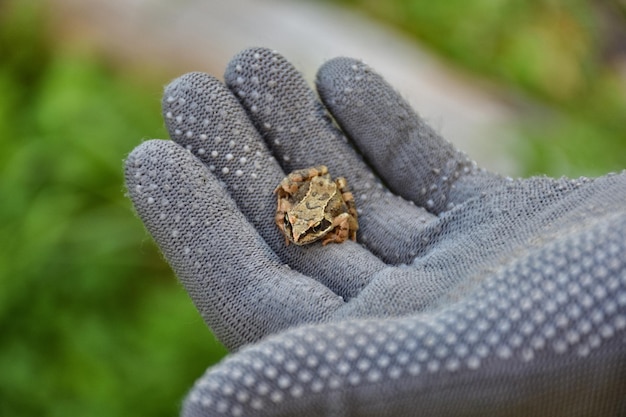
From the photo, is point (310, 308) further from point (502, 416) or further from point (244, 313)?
point (502, 416)

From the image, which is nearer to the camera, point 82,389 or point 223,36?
point 82,389

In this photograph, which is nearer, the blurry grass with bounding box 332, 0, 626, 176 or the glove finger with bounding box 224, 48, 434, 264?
the glove finger with bounding box 224, 48, 434, 264

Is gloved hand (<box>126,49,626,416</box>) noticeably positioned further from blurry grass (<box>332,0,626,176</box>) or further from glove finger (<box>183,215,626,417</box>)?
blurry grass (<box>332,0,626,176</box>)

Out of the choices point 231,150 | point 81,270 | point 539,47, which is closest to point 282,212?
point 231,150

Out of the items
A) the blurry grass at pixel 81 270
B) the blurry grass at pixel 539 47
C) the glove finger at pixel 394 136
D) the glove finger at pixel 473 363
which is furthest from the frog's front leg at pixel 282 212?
the blurry grass at pixel 539 47

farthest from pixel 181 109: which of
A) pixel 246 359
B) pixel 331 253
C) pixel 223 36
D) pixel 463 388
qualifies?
pixel 223 36

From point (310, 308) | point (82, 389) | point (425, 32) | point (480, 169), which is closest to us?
point (310, 308)

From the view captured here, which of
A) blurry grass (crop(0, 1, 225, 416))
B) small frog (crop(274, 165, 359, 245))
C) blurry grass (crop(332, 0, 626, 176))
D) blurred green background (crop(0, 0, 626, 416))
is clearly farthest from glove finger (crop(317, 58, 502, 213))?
blurry grass (crop(332, 0, 626, 176))

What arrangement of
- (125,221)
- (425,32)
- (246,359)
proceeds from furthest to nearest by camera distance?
(425,32), (125,221), (246,359)
